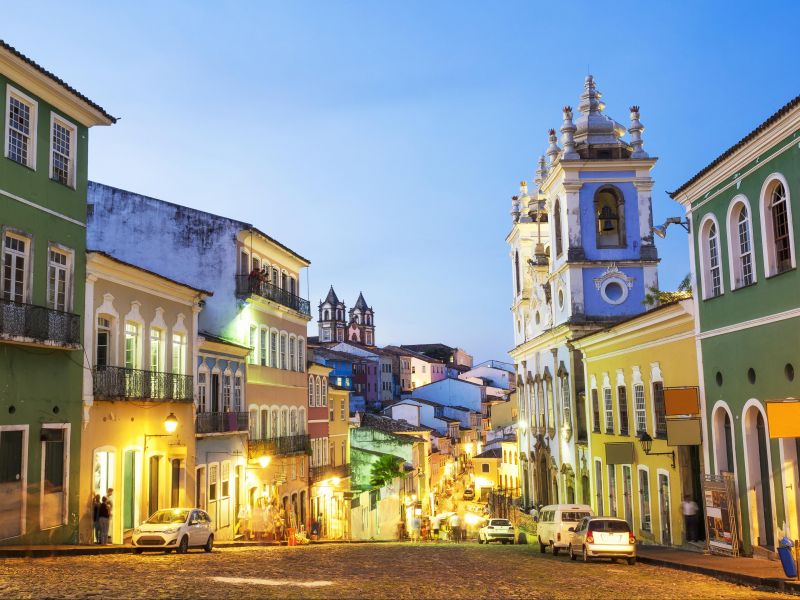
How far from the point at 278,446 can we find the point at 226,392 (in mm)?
5690

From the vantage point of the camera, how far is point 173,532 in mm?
22031

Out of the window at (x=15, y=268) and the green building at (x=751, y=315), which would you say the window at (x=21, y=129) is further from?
Answer: the green building at (x=751, y=315)

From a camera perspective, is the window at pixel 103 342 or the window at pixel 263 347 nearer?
the window at pixel 103 342

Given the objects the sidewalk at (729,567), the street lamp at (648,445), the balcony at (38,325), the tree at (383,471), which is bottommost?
the sidewalk at (729,567)

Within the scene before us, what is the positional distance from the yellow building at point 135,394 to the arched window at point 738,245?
1548 centimetres

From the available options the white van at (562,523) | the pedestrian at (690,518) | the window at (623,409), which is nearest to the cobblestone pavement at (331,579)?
the pedestrian at (690,518)

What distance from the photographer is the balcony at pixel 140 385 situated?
2438 cm

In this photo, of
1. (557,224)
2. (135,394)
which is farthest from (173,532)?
(557,224)

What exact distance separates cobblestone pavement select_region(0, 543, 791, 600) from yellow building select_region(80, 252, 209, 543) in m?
4.66

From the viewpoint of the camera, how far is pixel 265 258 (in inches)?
1652

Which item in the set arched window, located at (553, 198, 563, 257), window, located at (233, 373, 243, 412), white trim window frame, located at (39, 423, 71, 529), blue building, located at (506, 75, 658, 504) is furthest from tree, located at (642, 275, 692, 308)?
white trim window frame, located at (39, 423, 71, 529)

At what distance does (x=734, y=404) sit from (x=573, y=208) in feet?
82.0

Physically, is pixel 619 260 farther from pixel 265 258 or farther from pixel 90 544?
pixel 90 544

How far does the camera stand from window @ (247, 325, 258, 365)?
3803 centimetres
